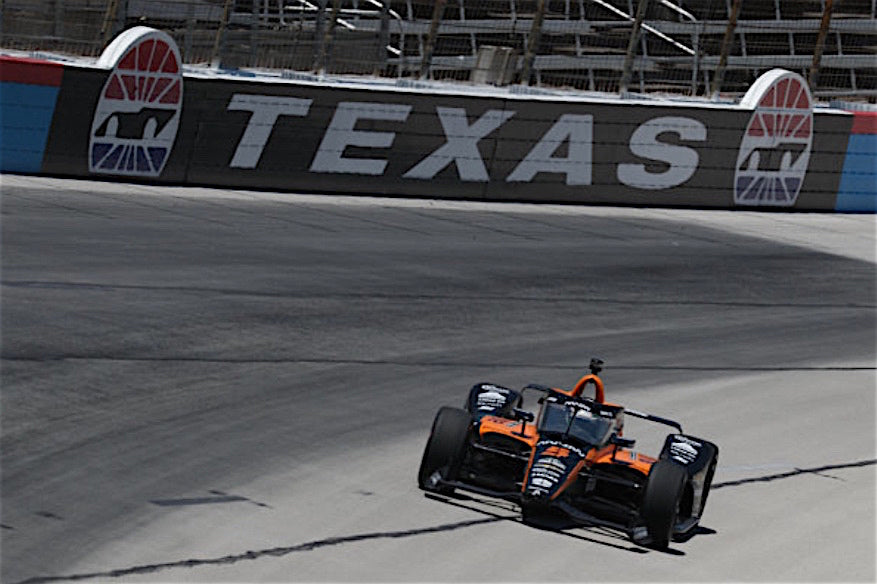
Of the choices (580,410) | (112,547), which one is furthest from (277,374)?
(112,547)

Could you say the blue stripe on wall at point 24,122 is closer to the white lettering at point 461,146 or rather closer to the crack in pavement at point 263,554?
the white lettering at point 461,146

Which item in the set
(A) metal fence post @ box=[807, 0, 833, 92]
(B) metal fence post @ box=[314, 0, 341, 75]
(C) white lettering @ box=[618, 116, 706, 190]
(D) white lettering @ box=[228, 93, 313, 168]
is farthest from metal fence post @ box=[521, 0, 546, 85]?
(A) metal fence post @ box=[807, 0, 833, 92]

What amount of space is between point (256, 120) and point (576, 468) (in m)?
13.5

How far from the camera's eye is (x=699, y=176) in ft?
82.2

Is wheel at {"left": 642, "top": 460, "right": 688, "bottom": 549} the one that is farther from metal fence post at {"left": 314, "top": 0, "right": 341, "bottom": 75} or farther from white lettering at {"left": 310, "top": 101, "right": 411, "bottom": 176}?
metal fence post at {"left": 314, "top": 0, "right": 341, "bottom": 75}

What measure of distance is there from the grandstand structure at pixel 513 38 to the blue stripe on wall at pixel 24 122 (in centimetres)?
79

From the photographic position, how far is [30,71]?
19516mm

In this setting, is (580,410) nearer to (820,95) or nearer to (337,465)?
(337,465)

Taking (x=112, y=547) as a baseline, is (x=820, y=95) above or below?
above

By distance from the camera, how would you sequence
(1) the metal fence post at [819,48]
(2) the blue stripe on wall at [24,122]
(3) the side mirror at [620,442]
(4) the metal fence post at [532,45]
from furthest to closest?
(1) the metal fence post at [819,48] → (4) the metal fence post at [532,45] → (2) the blue stripe on wall at [24,122] → (3) the side mirror at [620,442]

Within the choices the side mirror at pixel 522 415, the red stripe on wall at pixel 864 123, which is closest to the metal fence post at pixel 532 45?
the red stripe on wall at pixel 864 123

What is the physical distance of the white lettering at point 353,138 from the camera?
21953 mm

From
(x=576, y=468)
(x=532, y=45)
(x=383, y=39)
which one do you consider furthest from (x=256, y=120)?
(x=576, y=468)

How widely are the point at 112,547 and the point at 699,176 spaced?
61.8 feet
